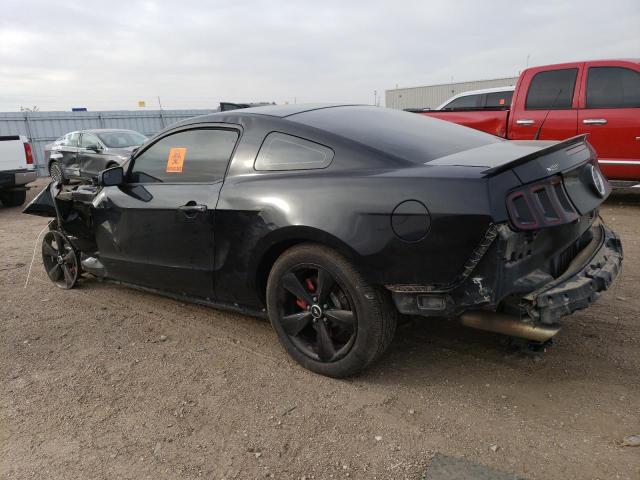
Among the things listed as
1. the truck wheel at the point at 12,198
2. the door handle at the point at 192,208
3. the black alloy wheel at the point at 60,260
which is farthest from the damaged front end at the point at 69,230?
the truck wheel at the point at 12,198

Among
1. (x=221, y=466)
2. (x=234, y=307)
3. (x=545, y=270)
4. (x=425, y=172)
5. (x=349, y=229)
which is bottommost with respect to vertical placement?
(x=221, y=466)

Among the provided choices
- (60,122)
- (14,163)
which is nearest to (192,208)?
(14,163)

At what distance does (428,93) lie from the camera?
24.6m

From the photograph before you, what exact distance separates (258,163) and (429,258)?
4.21 ft

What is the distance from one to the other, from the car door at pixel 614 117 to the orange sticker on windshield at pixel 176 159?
18.6 feet

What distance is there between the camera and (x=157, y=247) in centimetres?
369

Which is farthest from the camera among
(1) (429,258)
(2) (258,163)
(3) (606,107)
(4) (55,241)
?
(3) (606,107)

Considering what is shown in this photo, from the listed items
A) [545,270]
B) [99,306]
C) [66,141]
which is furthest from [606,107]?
[66,141]

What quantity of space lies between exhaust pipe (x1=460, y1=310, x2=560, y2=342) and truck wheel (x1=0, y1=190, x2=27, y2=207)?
36.3 ft

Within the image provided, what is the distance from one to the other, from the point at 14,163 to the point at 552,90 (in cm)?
983

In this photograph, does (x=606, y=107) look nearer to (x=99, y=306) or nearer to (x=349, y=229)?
(x=349, y=229)

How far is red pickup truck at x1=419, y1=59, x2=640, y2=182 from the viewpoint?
671 cm

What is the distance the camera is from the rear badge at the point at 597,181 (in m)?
2.88

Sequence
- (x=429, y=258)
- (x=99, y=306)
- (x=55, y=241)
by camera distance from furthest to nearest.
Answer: (x=55, y=241), (x=99, y=306), (x=429, y=258)
